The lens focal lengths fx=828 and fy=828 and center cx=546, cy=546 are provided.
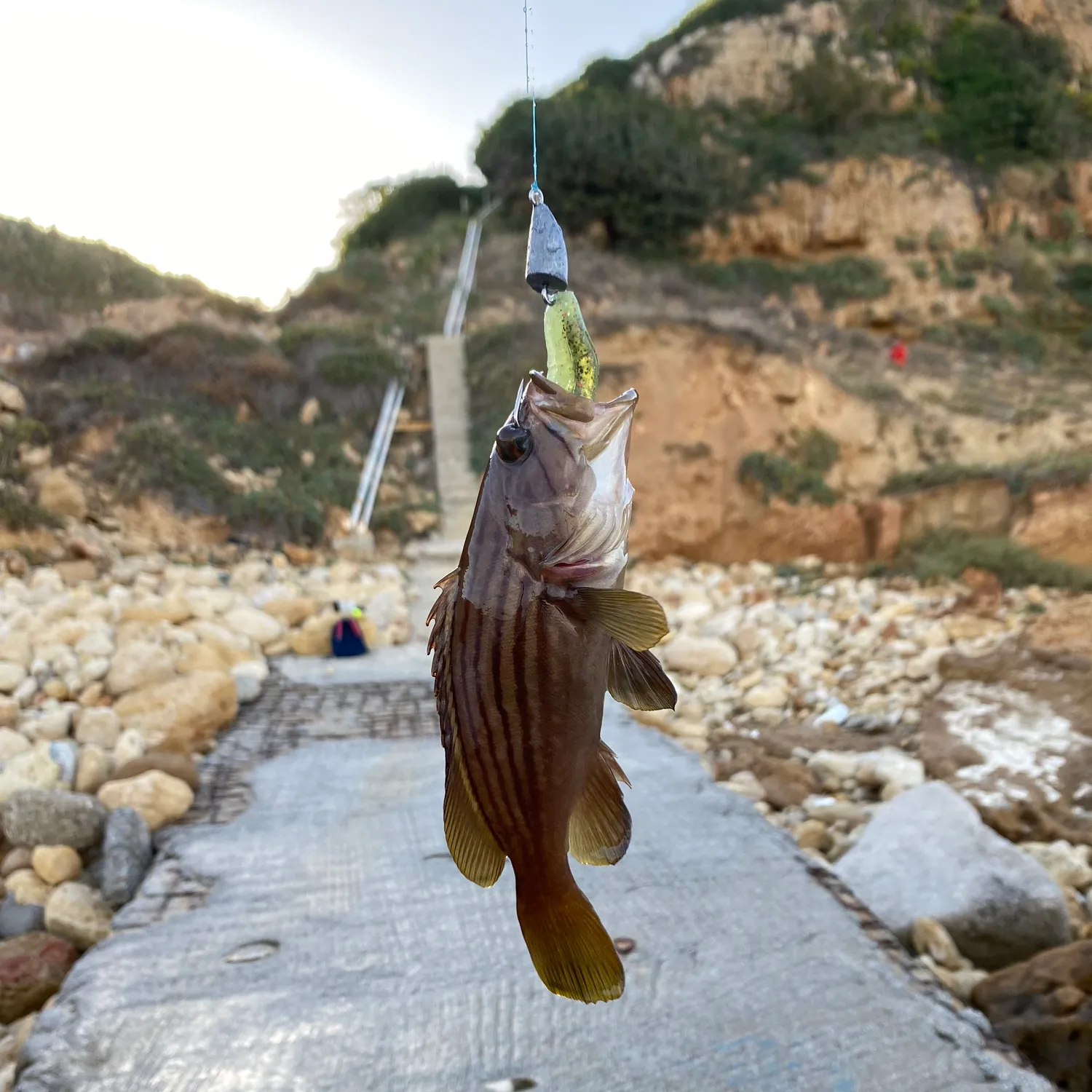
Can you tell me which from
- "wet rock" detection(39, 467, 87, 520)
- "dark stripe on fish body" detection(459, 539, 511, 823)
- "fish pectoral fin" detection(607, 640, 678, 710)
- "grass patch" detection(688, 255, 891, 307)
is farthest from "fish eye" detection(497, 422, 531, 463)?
"grass patch" detection(688, 255, 891, 307)

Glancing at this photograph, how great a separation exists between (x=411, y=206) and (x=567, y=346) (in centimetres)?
2314

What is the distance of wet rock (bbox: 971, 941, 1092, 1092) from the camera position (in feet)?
7.80

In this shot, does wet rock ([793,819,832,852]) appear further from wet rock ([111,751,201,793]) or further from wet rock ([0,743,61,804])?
wet rock ([0,743,61,804])

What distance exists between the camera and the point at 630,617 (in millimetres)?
1018

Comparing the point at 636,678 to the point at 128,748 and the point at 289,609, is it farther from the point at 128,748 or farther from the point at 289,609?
the point at 289,609

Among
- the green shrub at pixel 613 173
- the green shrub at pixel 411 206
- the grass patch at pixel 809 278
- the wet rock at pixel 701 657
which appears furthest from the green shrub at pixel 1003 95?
the wet rock at pixel 701 657

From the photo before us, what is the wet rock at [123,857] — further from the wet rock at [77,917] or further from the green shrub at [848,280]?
the green shrub at [848,280]

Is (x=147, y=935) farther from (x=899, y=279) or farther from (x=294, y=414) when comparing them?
(x=899, y=279)

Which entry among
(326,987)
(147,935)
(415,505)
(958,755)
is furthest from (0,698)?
(415,505)

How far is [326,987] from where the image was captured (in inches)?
102

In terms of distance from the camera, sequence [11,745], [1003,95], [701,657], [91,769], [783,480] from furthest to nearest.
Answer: [1003,95] → [783,480] → [701,657] → [11,745] → [91,769]

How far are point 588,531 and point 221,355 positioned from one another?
515 inches

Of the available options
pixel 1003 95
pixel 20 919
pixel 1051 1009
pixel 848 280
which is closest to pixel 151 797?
pixel 20 919

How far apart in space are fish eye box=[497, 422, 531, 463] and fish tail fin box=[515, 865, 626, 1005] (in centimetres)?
55
